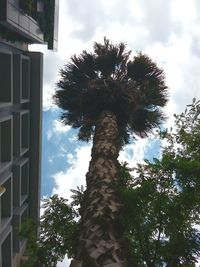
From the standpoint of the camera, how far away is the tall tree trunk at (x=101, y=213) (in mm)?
5059

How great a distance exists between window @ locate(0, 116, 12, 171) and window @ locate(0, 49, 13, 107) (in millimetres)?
964

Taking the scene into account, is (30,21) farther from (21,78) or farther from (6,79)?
(21,78)

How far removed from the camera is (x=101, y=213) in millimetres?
6750

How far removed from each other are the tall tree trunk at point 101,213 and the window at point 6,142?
417 inches

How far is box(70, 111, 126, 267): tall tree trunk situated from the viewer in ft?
16.6

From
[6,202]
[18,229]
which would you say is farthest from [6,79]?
[18,229]

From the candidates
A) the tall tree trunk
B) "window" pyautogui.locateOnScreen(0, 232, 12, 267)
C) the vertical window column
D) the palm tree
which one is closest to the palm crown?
the palm tree

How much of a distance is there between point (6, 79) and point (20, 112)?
2568 mm

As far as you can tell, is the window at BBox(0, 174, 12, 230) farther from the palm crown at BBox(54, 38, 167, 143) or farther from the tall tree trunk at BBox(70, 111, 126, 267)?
the tall tree trunk at BBox(70, 111, 126, 267)

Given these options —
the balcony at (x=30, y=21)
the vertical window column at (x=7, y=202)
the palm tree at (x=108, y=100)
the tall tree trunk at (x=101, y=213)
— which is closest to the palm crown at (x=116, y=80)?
the palm tree at (x=108, y=100)

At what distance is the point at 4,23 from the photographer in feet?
54.4

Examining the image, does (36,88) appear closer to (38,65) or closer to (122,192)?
(38,65)

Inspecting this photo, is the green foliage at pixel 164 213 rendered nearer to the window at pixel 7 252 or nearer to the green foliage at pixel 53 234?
the green foliage at pixel 53 234

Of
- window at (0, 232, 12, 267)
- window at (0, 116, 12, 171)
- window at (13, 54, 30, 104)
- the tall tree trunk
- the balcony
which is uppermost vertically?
the balcony
